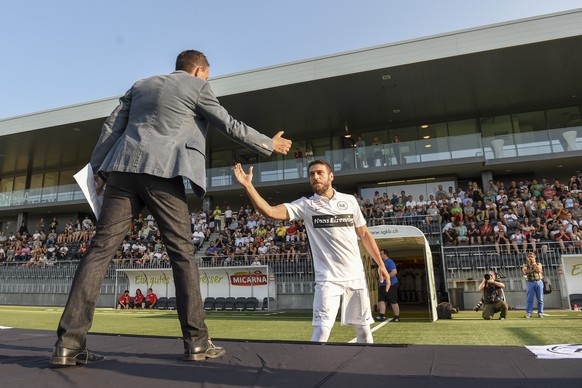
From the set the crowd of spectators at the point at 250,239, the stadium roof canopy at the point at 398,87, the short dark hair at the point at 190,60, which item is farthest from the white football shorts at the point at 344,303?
the stadium roof canopy at the point at 398,87

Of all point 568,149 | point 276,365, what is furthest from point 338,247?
point 568,149

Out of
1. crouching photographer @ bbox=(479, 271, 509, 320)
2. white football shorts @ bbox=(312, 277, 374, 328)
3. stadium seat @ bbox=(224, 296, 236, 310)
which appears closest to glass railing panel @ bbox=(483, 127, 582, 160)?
crouching photographer @ bbox=(479, 271, 509, 320)

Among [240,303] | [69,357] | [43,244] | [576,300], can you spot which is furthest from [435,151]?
[43,244]

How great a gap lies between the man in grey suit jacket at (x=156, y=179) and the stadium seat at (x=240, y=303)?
15.0m

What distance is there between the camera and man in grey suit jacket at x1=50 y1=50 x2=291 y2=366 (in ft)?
7.81

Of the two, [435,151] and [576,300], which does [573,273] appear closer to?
[576,300]

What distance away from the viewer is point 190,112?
8.91ft

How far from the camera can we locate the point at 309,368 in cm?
205

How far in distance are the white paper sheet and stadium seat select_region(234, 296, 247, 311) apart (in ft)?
48.9

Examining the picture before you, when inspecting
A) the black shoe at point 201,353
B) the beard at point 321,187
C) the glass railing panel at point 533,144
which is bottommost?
the black shoe at point 201,353

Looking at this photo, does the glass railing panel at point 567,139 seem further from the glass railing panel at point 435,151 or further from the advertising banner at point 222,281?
the advertising banner at point 222,281

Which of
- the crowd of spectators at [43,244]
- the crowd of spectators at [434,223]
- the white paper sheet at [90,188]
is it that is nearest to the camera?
the white paper sheet at [90,188]

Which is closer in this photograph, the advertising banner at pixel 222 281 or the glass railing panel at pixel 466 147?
the advertising banner at pixel 222 281

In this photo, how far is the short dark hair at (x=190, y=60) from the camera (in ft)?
9.55
